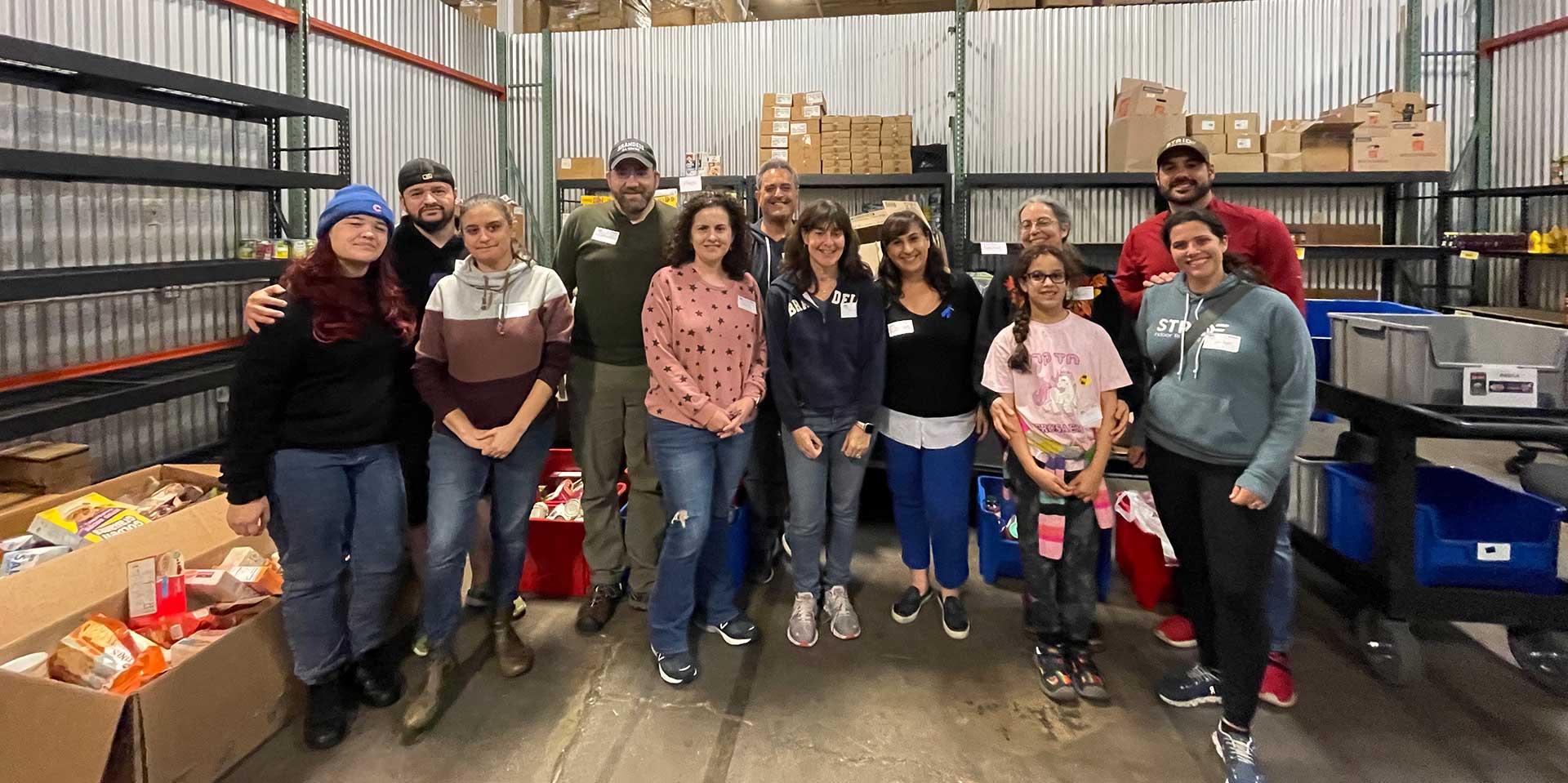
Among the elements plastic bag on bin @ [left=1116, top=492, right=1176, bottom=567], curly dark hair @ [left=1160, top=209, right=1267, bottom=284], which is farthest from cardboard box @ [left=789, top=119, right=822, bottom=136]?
curly dark hair @ [left=1160, top=209, right=1267, bottom=284]

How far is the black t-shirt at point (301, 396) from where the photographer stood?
202cm

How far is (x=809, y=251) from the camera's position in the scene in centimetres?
260

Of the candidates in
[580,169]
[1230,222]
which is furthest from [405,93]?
[1230,222]

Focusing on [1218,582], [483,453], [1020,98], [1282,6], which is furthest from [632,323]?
[1282,6]

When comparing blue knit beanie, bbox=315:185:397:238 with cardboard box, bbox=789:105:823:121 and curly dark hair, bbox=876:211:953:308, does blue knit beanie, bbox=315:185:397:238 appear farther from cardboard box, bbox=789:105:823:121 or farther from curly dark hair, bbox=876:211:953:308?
cardboard box, bbox=789:105:823:121

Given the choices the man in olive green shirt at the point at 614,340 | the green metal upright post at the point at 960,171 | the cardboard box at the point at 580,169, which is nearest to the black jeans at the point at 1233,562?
the man in olive green shirt at the point at 614,340

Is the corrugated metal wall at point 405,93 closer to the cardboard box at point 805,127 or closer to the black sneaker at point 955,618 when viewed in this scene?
the cardboard box at point 805,127

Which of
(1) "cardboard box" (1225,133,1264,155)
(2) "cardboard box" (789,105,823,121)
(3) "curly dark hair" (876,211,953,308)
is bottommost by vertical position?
(3) "curly dark hair" (876,211,953,308)

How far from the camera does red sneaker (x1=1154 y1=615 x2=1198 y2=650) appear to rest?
109 inches

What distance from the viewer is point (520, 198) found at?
711cm

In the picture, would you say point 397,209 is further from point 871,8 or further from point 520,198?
point 871,8

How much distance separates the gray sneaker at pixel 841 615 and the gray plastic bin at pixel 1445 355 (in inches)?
71.6

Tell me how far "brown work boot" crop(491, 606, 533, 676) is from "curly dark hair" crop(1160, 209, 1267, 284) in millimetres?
2364

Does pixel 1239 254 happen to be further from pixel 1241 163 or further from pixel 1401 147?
pixel 1401 147
